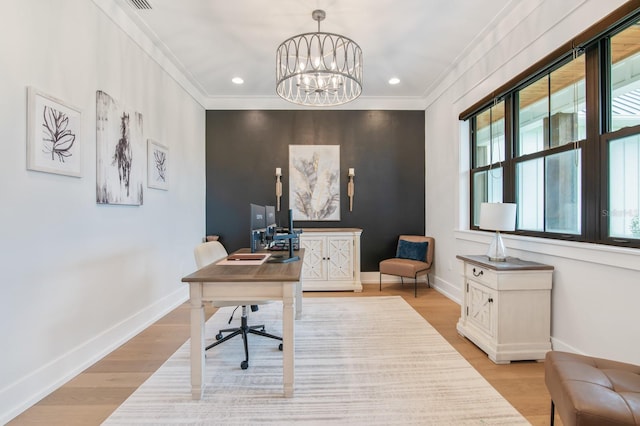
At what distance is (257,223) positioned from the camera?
8.43ft

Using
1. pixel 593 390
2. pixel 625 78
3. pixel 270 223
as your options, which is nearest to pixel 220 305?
pixel 270 223

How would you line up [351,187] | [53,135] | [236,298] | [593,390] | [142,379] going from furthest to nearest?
1. [351,187]
2. [142,379]
3. [53,135]
4. [236,298]
5. [593,390]

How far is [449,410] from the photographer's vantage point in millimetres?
1837

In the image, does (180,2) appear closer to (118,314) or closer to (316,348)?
(118,314)

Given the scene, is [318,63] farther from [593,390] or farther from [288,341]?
[593,390]

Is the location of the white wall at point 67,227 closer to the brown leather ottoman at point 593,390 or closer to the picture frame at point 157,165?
the picture frame at point 157,165

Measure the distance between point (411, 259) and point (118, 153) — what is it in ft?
13.2

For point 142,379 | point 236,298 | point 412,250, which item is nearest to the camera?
point 236,298

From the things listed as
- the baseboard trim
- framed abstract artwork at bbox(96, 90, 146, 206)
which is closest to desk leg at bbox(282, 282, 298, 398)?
the baseboard trim

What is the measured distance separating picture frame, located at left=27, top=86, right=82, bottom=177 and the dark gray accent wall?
2794 mm

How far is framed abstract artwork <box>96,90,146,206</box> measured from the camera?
2.53m

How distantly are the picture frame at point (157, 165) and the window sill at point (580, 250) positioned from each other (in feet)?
12.4

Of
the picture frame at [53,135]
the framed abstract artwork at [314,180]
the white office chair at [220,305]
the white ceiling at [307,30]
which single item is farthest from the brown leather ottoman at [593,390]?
the framed abstract artwork at [314,180]

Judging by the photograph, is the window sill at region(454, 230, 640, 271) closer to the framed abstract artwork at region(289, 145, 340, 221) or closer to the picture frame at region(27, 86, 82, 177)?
the framed abstract artwork at region(289, 145, 340, 221)
